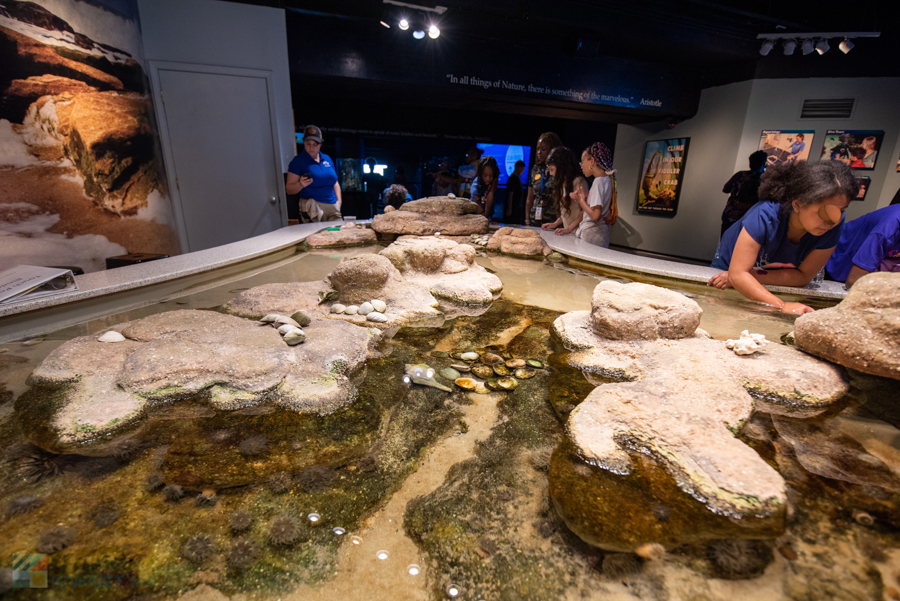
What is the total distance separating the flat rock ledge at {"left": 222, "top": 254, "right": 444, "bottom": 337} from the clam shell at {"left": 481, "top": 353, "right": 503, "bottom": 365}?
1.93ft

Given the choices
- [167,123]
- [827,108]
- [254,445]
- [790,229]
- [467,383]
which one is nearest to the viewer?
[254,445]

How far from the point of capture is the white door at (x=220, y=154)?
557 cm

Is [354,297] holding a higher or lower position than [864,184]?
lower

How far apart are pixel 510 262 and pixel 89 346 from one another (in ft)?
11.0

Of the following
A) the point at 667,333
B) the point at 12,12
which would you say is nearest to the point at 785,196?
the point at 667,333

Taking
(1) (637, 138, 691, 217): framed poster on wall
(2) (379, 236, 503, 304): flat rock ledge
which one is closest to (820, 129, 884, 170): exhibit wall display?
(1) (637, 138, 691, 217): framed poster on wall

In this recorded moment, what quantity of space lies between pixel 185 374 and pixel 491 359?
1.39 meters

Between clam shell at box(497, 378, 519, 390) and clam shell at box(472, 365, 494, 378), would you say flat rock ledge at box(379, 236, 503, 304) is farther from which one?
clam shell at box(497, 378, 519, 390)

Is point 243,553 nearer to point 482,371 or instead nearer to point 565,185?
point 482,371

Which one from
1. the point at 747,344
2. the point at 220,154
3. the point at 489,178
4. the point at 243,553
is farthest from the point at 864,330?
the point at 220,154

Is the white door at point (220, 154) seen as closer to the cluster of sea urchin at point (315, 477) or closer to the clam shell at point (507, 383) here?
the clam shell at point (507, 383)

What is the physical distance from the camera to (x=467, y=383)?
5.98 feet

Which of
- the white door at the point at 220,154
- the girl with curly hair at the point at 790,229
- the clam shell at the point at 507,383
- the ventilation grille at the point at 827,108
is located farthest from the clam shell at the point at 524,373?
the ventilation grille at the point at 827,108

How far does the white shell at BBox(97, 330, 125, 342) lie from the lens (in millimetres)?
1948
